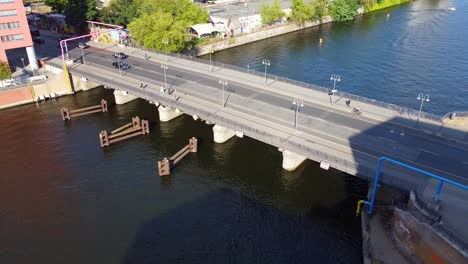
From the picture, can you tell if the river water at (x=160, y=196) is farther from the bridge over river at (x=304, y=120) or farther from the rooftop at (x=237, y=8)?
the rooftop at (x=237, y=8)

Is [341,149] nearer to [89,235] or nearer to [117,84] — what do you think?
[89,235]

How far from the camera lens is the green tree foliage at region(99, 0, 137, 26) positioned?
388 feet

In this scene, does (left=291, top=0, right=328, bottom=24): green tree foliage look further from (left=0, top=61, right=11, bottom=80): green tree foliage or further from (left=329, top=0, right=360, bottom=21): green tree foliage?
(left=0, top=61, right=11, bottom=80): green tree foliage

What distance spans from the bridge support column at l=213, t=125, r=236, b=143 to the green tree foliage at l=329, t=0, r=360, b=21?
103 meters

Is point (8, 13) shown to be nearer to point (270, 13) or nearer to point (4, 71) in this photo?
point (4, 71)

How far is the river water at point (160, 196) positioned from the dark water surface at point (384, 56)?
127 centimetres

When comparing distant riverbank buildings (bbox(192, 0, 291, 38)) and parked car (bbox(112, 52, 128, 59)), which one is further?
distant riverbank buildings (bbox(192, 0, 291, 38))

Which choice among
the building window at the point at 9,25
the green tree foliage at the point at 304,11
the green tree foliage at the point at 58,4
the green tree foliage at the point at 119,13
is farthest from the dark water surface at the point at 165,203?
the green tree foliage at the point at 304,11

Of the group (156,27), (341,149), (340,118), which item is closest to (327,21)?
(156,27)

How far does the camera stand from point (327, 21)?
496ft

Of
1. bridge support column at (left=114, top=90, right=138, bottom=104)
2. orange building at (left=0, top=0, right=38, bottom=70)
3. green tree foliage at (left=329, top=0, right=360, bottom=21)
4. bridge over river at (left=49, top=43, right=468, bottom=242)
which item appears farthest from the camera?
green tree foliage at (left=329, top=0, right=360, bottom=21)

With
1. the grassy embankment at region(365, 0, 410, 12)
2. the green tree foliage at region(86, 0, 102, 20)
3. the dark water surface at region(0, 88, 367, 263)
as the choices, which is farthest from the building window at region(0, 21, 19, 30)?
the grassy embankment at region(365, 0, 410, 12)

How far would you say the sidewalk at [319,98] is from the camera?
55.7 metres

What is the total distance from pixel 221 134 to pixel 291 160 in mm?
14071
